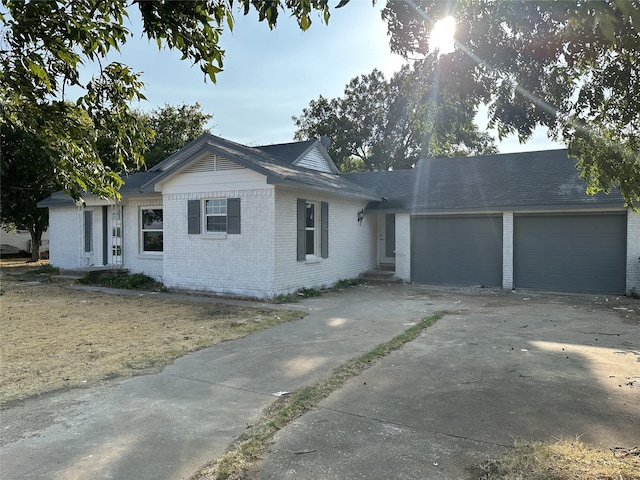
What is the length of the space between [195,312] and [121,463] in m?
6.67

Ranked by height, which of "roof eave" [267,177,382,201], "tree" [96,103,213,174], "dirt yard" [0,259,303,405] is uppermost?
"tree" [96,103,213,174]

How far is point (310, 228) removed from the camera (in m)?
13.1

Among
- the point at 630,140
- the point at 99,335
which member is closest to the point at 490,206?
the point at 630,140

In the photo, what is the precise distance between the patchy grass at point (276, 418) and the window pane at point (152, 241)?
10.6m

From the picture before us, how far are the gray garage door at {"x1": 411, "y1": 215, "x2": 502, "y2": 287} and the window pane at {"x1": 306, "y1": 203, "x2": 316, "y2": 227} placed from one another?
4.02 meters

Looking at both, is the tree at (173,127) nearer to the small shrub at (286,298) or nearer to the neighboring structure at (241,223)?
the neighboring structure at (241,223)

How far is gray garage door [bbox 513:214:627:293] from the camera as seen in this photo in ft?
41.0

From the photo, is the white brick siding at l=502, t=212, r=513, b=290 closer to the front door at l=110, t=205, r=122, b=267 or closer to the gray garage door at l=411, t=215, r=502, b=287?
the gray garage door at l=411, t=215, r=502, b=287

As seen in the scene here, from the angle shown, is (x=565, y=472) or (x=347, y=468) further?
(x=347, y=468)

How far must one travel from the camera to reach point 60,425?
13.0 feet

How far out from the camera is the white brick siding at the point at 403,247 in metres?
15.3

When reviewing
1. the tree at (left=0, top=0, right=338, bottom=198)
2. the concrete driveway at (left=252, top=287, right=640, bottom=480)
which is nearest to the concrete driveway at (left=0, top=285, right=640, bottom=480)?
the concrete driveway at (left=252, top=287, right=640, bottom=480)

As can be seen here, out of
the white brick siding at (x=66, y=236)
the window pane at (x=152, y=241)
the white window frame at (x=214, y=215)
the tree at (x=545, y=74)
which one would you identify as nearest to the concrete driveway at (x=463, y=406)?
the tree at (x=545, y=74)

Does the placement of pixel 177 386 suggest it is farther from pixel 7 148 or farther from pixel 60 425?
pixel 7 148
